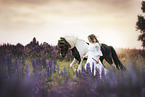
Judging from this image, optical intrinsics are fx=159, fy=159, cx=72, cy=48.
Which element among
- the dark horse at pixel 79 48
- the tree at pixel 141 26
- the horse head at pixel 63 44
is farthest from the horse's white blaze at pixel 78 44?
the tree at pixel 141 26

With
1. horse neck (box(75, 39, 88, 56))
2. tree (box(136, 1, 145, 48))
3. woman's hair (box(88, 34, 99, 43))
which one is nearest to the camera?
woman's hair (box(88, 34, 99, 43))

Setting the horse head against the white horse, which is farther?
the horse head

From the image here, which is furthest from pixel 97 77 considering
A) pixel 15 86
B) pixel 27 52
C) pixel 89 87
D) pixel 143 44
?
pixel 143 44

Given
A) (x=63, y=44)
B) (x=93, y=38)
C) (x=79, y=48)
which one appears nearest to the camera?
(x=93, y=38)

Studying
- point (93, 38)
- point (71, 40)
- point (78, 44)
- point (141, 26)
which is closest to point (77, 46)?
point (78, 44)

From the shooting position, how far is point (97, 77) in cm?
253

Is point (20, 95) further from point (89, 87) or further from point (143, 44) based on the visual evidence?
point (143, 44)

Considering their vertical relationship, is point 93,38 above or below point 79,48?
above

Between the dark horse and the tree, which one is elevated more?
the tree

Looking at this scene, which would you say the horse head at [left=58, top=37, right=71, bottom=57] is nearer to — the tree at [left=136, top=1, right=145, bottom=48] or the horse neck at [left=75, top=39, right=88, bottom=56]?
the horse neck at [left=75, top=39, right=88, bottom=56]

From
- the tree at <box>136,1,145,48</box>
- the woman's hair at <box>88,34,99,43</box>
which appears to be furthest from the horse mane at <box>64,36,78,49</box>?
the tree at <box>136,1,145,48</box>

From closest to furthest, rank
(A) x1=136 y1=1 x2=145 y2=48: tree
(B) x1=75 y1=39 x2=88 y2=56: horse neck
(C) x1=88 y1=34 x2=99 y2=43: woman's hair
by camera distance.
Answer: (C) x1=88 y1=34 x2=99 y2=43: woman's hair, (B) x1=75 y1=39 x2=88 y2=56: horse neck, (A) x1=136 y1=1 x2=145 y2=48: tree

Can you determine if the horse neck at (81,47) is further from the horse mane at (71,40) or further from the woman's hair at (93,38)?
the woman's hair at (93,38)

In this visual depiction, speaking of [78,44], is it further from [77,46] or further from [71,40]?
[71,40]
